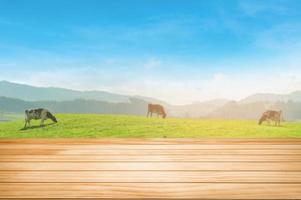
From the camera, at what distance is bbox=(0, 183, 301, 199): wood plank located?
4.09ft

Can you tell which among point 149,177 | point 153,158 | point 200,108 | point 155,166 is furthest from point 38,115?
point 149,177

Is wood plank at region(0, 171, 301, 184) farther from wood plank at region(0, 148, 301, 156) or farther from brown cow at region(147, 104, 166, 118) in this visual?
brown cow at region(147, 104, 166, 118)

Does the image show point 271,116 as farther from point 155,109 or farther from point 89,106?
point 89,106

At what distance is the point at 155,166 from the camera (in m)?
1.73

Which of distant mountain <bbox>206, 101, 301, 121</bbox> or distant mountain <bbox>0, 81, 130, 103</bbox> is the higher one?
distant mountain <bbox>0, 81, 130, 103</bbox>

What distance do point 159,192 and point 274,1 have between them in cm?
2156

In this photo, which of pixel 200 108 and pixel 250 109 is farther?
pixel 200 108

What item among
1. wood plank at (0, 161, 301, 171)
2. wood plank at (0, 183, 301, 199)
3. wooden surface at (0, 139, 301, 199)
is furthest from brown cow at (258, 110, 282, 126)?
wood plank at (0, 183, 301, 199)

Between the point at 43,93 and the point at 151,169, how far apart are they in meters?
23.4

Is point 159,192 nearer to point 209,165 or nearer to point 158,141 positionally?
point 209,165

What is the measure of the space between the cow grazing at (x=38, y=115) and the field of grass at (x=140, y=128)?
173 millimetres

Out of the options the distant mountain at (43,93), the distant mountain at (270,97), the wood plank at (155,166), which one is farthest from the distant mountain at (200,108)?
Answer: the wood plank at (155,166)

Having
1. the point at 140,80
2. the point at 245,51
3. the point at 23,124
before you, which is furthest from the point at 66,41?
the point at 23,124

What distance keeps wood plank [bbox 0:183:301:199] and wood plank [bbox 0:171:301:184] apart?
0.06 meters
